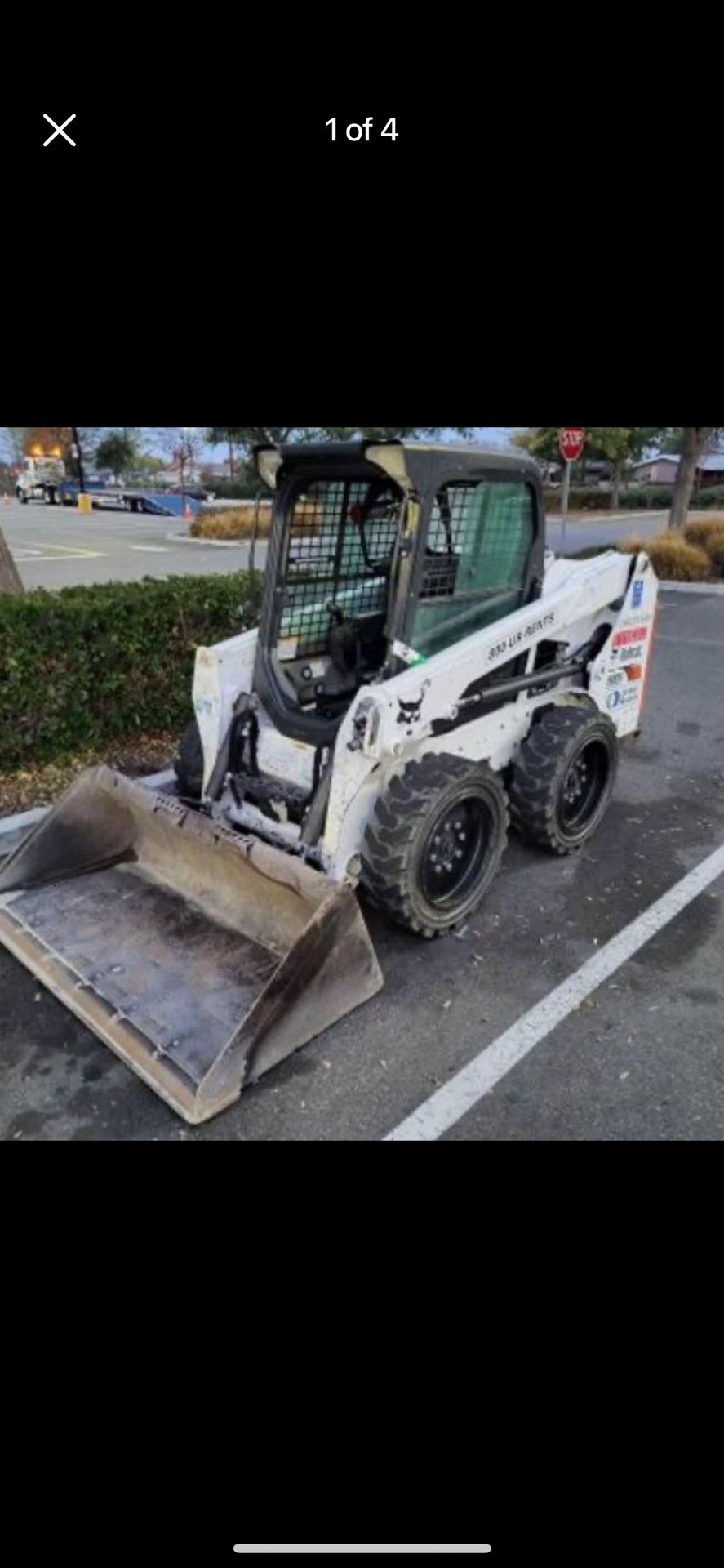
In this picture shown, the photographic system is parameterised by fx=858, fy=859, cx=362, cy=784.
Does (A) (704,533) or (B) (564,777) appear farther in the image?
(A) (704,533)

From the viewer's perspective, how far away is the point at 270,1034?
276 cm

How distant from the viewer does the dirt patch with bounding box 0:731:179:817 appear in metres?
4.57

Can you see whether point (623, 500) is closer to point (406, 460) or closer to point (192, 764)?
point (192, 764)

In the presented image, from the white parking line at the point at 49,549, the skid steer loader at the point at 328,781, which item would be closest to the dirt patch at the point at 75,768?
the skid steer loader at the point at 328,781

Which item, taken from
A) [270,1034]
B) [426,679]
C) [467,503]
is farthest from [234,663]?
[270,1034]

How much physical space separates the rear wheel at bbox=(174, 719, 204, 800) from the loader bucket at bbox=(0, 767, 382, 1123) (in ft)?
1.47

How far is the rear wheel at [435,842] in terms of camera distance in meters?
3.35

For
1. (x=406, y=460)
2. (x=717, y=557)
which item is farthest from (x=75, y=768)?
(x=717, y=557)

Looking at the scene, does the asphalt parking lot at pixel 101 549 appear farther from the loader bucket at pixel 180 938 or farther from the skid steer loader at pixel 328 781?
the loader bucket at pixel 180 938

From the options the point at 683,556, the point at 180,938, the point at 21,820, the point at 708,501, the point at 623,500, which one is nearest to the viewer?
the point at 180,938

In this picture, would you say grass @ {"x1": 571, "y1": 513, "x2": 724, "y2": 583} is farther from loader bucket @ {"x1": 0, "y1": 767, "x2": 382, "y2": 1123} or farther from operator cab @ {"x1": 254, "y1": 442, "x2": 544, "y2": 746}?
loader bucket @ {"x1": 0, "y1": 767, "x2": 382, "y2": 1123}

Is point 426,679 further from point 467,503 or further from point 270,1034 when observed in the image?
point 270,1034

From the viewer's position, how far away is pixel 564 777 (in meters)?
4.20

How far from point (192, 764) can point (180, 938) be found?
104 centimetres
